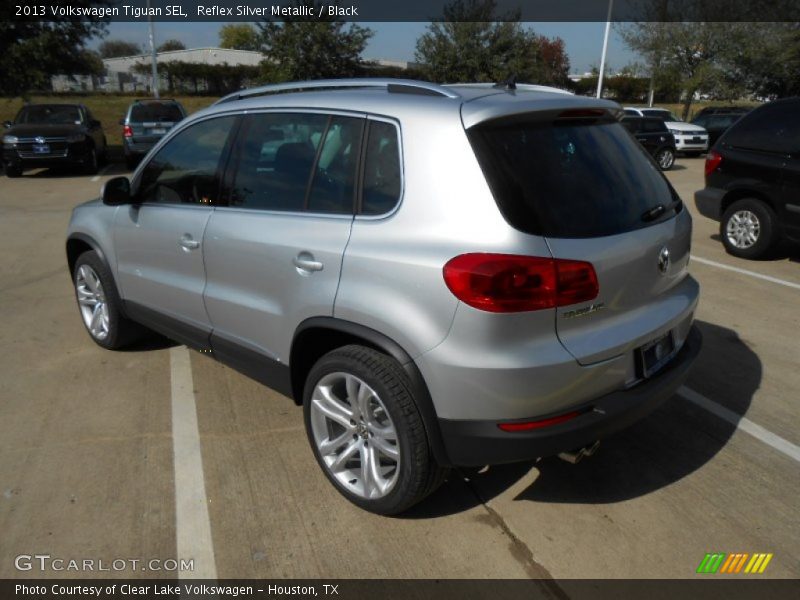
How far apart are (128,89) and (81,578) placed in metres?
62.0

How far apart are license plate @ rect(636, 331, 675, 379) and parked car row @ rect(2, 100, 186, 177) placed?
14261mm

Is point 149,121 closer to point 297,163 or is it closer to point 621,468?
point 297,163

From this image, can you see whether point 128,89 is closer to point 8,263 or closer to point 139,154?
point 139,154

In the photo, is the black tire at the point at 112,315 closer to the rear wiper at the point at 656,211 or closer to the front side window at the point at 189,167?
the front side window at the point at 189,167

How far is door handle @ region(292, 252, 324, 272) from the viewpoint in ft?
9.02

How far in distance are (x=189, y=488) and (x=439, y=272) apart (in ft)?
5.61

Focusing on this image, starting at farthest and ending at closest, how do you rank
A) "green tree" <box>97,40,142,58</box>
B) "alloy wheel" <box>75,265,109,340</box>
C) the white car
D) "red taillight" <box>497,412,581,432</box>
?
"green tree" <box>97,40,142,58</box> → the white car → "alloy wheel" <box>75,265,109,340</box> → "red taillight" <box>497,412,581,432</box>

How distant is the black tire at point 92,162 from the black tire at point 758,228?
44.3 ft

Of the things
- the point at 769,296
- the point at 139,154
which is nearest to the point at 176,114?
the point at 139,154

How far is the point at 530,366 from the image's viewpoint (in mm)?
2299

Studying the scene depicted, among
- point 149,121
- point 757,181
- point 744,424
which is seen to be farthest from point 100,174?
point 744,424

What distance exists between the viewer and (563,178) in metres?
2.55

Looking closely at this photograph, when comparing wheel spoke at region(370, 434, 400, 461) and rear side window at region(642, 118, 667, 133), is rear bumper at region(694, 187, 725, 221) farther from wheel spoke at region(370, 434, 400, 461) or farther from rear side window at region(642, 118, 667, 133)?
rear side window at region(642, 118, 667, 133)

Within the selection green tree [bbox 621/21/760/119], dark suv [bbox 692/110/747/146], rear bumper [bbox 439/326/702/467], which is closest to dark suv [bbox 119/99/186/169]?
rear bumper [bbox 439/326/702/467]
